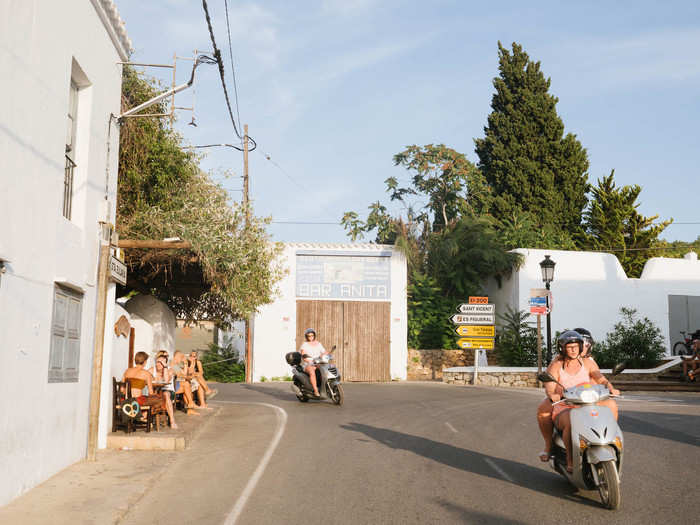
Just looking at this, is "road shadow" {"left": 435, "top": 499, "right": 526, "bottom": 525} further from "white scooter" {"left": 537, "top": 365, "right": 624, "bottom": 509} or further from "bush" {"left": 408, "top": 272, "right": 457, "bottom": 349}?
"bush" {"left": 408, "top": 272, "right": 457, "bottom": 349}

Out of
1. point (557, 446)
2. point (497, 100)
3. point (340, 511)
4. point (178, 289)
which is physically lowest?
point (340, 511)

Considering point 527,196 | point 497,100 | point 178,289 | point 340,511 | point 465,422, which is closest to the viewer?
point 340,511

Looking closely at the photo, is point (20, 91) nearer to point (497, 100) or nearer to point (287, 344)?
point (287, 344)

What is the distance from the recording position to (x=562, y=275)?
28625 millimetres

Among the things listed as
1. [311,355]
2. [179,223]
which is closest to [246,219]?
[179,223]

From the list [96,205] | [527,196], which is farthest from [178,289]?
[527,196]

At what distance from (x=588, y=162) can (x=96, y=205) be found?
34.3 metres

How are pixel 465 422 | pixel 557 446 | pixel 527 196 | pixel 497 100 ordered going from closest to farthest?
1. pixel 557 446
2. pixel 465 422
3. pixel 527 196
4. pixel 497 100

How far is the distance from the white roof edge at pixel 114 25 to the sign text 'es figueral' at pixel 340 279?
51.9 ft

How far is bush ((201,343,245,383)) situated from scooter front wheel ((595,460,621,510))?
75.2 feet

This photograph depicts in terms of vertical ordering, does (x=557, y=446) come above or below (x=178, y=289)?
below

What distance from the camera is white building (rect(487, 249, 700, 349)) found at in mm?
28453

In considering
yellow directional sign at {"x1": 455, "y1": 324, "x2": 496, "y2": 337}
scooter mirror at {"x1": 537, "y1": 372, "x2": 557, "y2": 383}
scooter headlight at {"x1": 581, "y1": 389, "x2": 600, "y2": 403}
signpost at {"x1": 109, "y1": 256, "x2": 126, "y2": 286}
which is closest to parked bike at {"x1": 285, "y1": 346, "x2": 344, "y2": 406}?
signpost at {"x1": 109, "y1": 256, "x2": 126, "y2": 286}

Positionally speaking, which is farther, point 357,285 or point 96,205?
point 357,285
